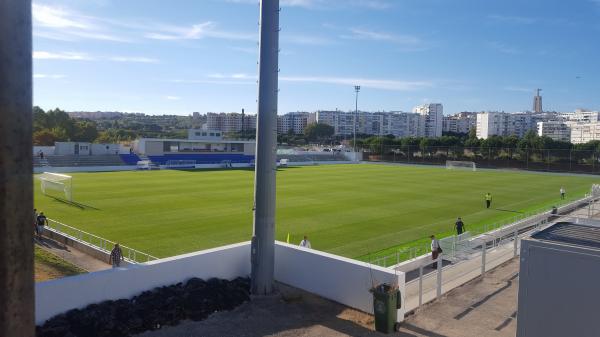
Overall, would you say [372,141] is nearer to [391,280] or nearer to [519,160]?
[519,160]

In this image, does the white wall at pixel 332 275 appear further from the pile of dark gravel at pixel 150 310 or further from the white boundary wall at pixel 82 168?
the white boundary wall at pixel 82 168

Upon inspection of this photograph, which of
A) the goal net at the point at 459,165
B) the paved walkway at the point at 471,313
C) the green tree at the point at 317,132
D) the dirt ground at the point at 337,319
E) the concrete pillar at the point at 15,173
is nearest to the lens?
the concrete pillar at the point at 15,173

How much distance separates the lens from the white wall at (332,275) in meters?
10.5

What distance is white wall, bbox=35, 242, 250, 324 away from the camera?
9062 mm

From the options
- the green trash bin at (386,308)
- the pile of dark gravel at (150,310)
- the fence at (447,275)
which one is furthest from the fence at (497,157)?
the pile of dark gravel at (150,310)

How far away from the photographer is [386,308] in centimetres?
959

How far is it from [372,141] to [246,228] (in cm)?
8191

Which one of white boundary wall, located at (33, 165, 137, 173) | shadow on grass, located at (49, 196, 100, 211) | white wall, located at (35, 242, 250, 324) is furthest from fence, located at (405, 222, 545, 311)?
white boundary wall, located at (33, 165, 137, 173)

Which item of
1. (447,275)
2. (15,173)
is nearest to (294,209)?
(447,275)

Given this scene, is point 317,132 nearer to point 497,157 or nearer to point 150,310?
point 497,157

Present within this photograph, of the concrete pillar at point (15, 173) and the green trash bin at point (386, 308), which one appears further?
the green trash bin at point (386, 308)

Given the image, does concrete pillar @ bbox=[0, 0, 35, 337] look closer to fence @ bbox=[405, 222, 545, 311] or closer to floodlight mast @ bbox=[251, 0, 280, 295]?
floodlight mast @ bbox=[251, 0, 280, 295]

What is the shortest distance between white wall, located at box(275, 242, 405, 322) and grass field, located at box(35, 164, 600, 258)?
267 inches

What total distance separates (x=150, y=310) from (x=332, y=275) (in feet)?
13.5
